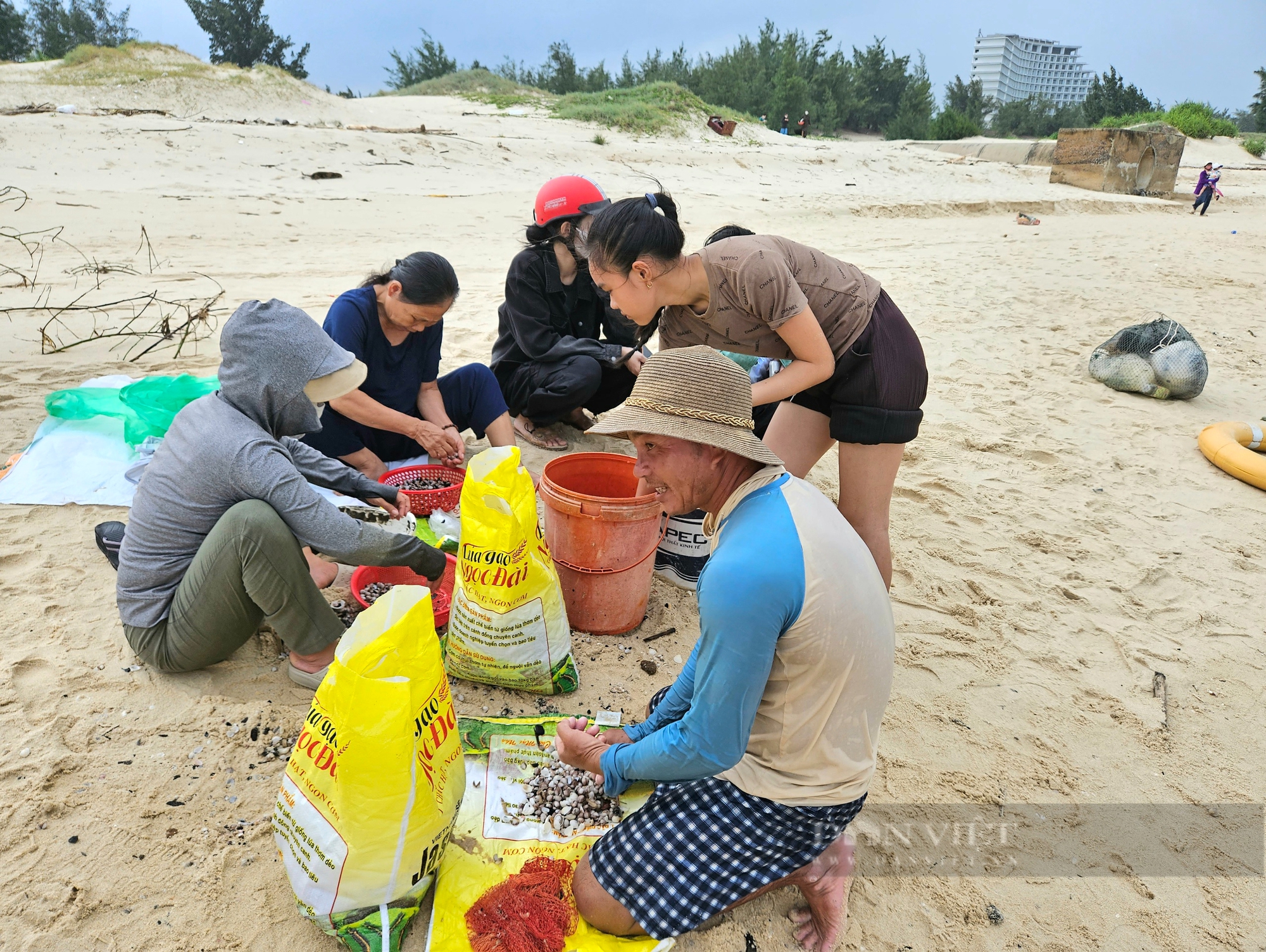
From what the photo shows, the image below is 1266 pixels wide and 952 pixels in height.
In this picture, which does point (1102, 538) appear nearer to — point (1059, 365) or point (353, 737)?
point (1059, 365)

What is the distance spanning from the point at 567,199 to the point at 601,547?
1929 mm

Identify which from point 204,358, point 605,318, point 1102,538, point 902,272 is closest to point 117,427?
point 204,358

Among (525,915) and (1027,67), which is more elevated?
(1027,67)

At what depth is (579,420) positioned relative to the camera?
4461 millimetres

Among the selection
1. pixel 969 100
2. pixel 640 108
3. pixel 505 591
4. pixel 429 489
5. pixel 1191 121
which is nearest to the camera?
pixel 505 591

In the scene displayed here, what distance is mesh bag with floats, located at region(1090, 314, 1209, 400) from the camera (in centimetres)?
533

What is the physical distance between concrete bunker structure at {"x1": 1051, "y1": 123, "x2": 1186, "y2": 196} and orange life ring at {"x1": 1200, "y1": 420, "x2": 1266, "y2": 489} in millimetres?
17385

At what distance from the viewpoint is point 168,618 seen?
222 centimetres

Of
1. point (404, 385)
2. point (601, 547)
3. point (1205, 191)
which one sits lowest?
point (601, 547)

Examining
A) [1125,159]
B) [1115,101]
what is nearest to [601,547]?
[1125,159]

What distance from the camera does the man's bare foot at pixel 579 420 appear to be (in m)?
4.43

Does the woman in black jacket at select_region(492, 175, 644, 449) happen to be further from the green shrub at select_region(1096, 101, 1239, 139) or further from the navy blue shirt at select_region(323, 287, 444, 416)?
the green shrub at select_region(1096, 101, 1239, 139)

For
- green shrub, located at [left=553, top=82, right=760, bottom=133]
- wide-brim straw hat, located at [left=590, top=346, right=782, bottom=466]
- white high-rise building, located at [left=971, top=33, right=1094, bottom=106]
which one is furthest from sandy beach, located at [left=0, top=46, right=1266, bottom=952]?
white high-rise building, located at [left=971, top=33, right=1094, bottom=106]

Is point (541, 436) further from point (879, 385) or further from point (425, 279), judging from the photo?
point (879, 385)
